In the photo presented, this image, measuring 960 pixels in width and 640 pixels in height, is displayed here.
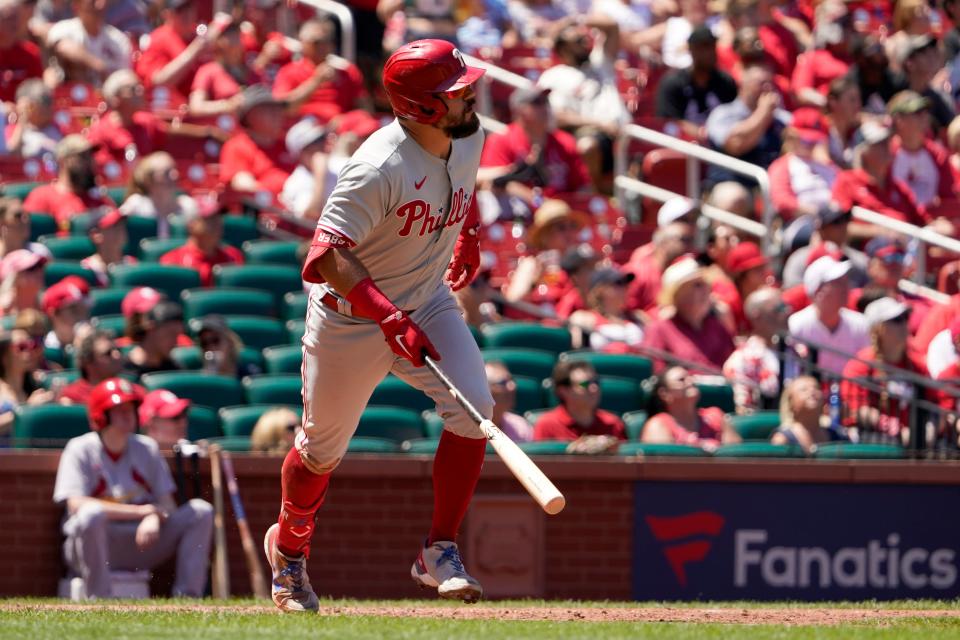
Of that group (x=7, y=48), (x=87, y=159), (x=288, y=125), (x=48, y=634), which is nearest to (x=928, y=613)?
(x=48, y=634)

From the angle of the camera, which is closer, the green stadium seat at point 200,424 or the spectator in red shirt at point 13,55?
the green stadium seat at point 200,424

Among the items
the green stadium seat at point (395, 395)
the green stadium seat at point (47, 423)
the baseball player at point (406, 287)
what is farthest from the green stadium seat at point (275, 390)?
the baseball player at point (406, 287)

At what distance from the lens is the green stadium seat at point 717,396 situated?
10711 mm

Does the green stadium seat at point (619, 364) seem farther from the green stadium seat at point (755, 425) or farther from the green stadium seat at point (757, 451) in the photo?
the green stadium seat at point (757, 451)

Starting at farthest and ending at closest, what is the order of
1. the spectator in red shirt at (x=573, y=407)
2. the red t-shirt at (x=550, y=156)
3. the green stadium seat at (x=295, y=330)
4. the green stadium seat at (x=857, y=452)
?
1. the red t-shirt at (x=550, y=156)
2. the green stadium seat at (x=295, y=330)
3. the spectator in red shirt at (x=573, y=407)
4. the green stadium seat at (x=857, y=452)

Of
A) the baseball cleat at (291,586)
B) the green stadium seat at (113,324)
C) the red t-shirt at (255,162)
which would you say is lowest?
the baseball cleat at (291,586)

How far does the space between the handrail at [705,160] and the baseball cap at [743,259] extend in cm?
57

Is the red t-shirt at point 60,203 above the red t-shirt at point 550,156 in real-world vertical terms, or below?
below

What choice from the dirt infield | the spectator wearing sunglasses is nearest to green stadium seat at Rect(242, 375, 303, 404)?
the dirt infield

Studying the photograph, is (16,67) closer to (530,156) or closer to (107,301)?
(107,301)

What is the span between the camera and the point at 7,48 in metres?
13.4

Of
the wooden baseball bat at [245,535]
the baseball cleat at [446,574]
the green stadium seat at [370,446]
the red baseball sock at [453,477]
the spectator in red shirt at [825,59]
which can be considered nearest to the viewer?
the baseball cleat at [446,574]

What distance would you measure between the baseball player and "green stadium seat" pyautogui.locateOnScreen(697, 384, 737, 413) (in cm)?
417

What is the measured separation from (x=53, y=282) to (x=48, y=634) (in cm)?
548
